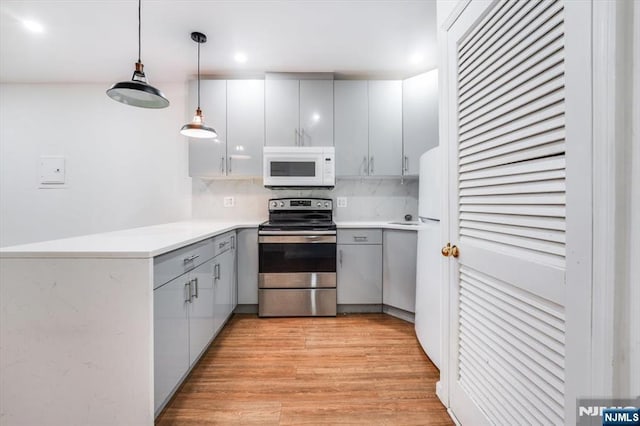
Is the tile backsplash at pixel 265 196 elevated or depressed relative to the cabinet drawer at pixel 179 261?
elevated

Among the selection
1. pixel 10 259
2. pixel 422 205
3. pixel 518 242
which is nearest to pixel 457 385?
pixel 518 242

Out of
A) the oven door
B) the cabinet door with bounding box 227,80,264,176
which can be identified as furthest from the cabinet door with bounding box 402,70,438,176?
the cabinet door with bounding box 227,80,264,176

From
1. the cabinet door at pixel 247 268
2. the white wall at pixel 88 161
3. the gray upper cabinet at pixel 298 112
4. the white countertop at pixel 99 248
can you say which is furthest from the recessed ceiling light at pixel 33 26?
the cabinet door at pixel 247 268

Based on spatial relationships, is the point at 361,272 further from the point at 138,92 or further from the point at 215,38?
the point at 215,38

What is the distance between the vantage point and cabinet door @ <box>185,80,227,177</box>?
2859mm

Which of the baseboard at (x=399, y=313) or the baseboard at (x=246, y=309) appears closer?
the baseboard at (x=399, y=313)

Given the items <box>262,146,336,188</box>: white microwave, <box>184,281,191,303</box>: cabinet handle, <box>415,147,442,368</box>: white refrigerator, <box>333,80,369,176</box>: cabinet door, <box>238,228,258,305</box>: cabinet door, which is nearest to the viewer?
<box>184,281,191,303</box>: cabinet handle

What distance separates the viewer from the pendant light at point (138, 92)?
1428 millimetres

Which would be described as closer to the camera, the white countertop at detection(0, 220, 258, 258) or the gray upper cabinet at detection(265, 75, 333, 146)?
the white countertop at detection(0, 220, 258, 258)

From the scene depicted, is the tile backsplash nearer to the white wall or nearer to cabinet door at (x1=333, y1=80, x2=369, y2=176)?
the white wall

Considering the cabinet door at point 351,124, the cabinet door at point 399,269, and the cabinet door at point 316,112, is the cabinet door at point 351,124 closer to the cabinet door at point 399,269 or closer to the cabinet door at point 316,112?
the cabinet door at point 316,112

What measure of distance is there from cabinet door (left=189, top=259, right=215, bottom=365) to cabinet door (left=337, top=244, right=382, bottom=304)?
1.22m

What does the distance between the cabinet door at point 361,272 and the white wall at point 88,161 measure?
1.96 metres

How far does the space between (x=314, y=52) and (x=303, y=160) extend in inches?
38.9
